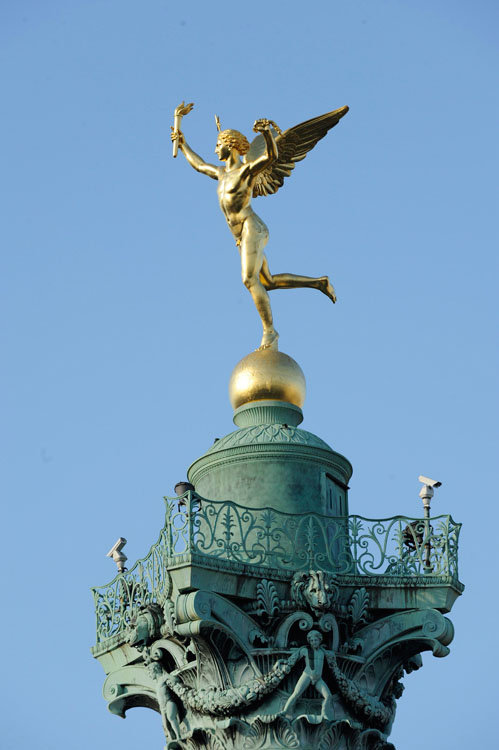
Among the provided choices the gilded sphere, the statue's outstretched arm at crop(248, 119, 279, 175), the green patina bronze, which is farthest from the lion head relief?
the statue's outstretched arm at crop(248, 119, 279, 175)

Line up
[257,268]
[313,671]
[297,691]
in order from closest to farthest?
[297,691], [313,671], [257,268]

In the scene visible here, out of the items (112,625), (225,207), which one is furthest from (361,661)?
(225,207)

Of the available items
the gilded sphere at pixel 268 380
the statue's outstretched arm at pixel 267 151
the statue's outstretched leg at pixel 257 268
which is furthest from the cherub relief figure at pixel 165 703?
the statue's outstretched arm at pixel 267 151

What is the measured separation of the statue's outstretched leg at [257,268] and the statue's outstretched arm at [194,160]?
1.33m

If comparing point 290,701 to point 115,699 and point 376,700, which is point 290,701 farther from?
point 115,699

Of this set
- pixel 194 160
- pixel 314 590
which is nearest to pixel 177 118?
pixel 194 160

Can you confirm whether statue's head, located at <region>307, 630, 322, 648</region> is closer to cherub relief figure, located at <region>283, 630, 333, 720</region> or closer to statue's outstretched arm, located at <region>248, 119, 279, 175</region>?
cherub relief figure, located at <region>283, 630, 333, 720</region>

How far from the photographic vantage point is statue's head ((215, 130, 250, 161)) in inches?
1478

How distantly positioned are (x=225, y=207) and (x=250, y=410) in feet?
13.6

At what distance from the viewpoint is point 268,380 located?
36.5 metres

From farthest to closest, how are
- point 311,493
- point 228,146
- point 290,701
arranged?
point 228,146
point 311,493
point 290,701

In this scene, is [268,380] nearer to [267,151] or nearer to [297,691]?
[267,151]

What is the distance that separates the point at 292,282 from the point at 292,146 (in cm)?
276

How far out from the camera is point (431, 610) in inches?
1332
